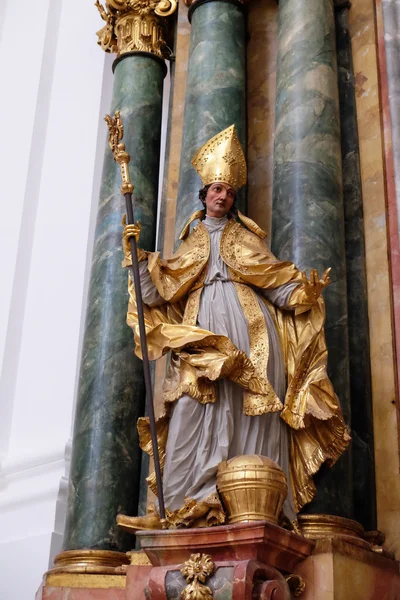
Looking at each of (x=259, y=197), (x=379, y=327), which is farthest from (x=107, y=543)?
(x=259, y=197)

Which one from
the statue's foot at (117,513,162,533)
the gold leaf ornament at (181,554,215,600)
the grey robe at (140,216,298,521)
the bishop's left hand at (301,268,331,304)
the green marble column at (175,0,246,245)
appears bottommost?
the gold leaf ornament at (181,554,215,600)

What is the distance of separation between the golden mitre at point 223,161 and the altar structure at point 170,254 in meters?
0.48

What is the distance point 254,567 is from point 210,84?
3.46 metres

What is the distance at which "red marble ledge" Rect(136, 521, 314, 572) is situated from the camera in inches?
151

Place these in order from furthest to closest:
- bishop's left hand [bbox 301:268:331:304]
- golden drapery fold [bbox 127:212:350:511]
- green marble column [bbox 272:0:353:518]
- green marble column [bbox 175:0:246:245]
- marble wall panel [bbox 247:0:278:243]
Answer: marble wall panel [bbox 247:0:278:243] → green marble column [bbox 175:0:246:245] → green marble column [bbox 272:0:353:518] → bishop's left hand [bbox 301:268:331:304] → golden drapery fold [bbox 127:212:350:511]

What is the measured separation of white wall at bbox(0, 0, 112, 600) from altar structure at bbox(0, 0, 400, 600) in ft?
0.07

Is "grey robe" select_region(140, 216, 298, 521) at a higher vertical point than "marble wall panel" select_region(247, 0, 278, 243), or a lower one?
lower

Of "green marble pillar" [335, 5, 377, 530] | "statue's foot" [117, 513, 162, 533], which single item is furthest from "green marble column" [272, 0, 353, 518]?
"statue's foot" [117, 513, 162, 533]

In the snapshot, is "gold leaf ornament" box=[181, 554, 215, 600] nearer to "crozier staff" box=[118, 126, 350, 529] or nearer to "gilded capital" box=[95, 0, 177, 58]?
"crozier staff" box=[118, 126, 350, 529]

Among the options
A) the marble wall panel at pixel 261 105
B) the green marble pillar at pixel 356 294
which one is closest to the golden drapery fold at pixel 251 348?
the green marble pillar at pixel 356 294

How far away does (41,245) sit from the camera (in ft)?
27.1

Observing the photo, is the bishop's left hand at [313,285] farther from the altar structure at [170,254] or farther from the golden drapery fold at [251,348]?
the altar structure at [170,254]

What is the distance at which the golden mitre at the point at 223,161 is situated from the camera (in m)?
5.09

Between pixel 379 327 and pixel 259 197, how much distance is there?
1273 mm
